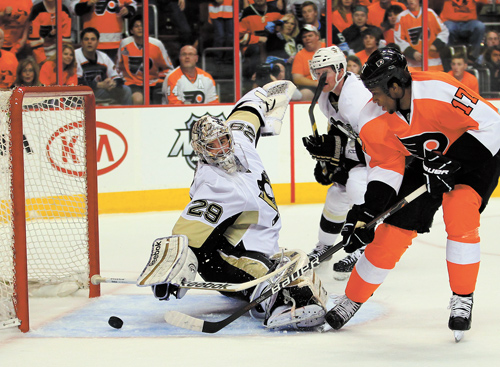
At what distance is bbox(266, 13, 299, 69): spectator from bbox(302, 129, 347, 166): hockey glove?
8.05ft

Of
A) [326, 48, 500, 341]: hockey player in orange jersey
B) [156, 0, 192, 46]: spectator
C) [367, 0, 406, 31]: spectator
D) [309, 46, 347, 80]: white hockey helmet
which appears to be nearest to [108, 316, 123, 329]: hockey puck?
[326, 48, 500, 341]: hockey player in orange jersey

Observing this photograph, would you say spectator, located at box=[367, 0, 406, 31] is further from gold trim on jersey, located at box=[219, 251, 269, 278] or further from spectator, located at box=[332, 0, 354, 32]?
gold trim on jersey, located at box=[219, 251, 269, 278]

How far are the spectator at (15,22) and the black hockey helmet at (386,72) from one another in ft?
11.7

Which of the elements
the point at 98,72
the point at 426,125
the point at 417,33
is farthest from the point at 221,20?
the point at 426,125

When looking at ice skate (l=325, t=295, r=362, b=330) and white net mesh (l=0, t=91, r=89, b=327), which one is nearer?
ice skate (l=325, t=295, r=362, b=330)

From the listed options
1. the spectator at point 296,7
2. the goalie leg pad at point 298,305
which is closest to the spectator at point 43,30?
the spectator at point 296,7

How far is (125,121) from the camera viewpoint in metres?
5.57

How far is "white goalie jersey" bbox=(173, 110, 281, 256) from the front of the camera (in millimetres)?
2826

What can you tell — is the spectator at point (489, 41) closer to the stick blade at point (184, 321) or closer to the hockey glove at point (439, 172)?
the hockey glove at point (439, 172)

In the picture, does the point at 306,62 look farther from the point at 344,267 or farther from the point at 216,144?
the point at 216,144

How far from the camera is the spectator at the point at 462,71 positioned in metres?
6.35

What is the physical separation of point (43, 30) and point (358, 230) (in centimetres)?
362

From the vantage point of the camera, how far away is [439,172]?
8.25ft

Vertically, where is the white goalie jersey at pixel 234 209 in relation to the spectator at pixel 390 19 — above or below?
below
